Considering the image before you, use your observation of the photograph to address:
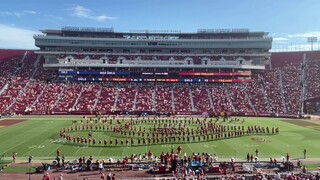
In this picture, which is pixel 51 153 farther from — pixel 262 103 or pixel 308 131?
pixel 262 103

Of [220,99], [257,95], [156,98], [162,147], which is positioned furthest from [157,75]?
[162,147]

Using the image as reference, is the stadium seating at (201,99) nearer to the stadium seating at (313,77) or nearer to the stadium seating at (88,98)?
the stadium seating at (88,98)

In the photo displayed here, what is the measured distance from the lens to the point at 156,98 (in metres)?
74.4

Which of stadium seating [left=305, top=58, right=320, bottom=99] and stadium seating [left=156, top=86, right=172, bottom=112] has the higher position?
stadium seating [left=305, top=58, right=320, bottom=99]

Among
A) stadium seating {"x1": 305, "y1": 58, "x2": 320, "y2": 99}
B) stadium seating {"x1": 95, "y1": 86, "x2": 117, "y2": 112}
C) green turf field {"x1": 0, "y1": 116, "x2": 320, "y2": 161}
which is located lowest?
green turf field {"x1": 0, "y1": 116, "x2": 320, "y2": 161}

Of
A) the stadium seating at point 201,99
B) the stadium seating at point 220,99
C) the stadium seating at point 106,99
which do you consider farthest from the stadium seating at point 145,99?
the stadium seating at point 220,99

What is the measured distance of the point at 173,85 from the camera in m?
82.2

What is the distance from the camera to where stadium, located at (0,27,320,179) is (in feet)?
114

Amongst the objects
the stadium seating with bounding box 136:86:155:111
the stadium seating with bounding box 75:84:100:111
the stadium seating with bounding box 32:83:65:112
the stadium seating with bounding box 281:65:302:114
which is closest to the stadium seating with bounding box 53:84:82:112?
the stadium seating with bounding box 32:83:65:112

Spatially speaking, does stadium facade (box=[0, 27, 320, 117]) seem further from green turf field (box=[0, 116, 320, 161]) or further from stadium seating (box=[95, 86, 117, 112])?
green turf field (box=[0, 116, 320, 161])

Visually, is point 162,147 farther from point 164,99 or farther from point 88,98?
point 88,98

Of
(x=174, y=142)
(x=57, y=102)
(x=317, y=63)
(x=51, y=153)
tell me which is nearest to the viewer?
(x=51, y=153)

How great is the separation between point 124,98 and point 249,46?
121 feet

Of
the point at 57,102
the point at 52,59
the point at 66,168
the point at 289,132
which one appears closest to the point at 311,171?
the point at 66,168
